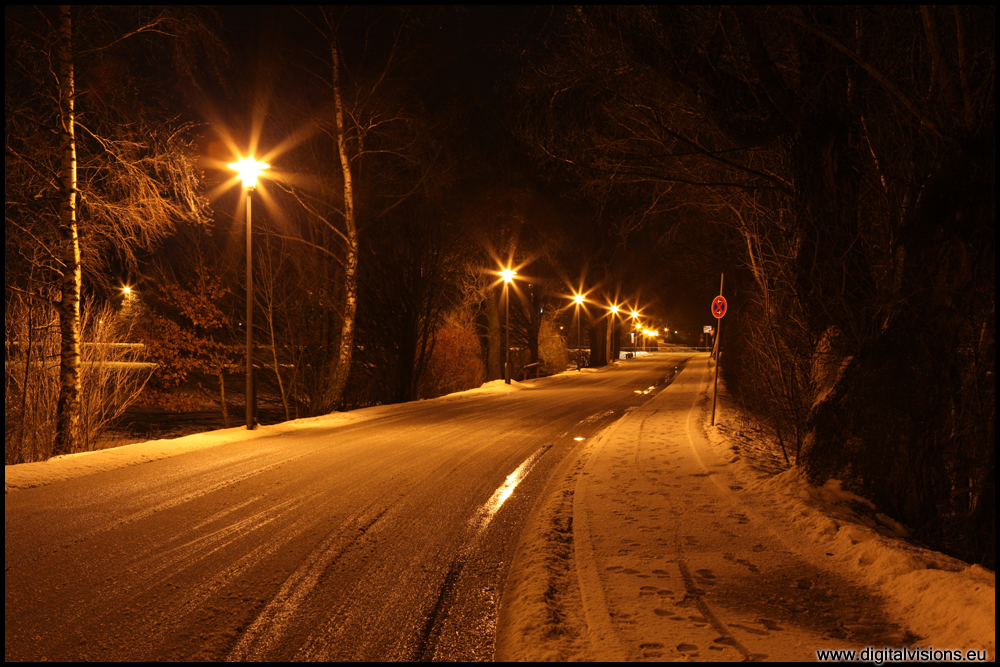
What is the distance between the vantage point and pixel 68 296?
10.6 meters

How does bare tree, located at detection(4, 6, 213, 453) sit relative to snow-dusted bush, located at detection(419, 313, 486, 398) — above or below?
above

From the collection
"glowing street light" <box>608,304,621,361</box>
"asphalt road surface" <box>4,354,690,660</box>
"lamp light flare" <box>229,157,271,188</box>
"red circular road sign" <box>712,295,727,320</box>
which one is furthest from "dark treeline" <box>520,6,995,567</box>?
"glowing street light" <box>608,304,621,361</box>

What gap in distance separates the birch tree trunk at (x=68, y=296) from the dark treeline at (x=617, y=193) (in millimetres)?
45

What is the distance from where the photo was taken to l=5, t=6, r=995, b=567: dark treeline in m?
6.11

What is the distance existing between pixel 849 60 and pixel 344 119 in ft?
47.8

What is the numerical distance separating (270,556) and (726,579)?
3.85 metres

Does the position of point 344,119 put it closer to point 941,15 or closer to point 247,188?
point 247,188

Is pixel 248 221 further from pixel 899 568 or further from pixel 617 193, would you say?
pixel 899 568

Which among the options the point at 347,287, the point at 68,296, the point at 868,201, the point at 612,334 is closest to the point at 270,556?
the point at 868,201

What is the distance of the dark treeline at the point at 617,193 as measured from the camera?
6113 millimetres

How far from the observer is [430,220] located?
23.1 meters

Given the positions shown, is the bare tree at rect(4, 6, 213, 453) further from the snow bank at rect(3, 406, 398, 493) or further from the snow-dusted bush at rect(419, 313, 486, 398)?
the snow-dusted bush at rect(419, 313, 486, 398)

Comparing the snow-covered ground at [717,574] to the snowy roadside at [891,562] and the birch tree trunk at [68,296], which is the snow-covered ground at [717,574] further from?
the birch tree trunk at [68,296]

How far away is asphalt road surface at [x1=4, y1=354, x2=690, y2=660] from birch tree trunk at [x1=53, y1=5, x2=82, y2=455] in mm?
2870
